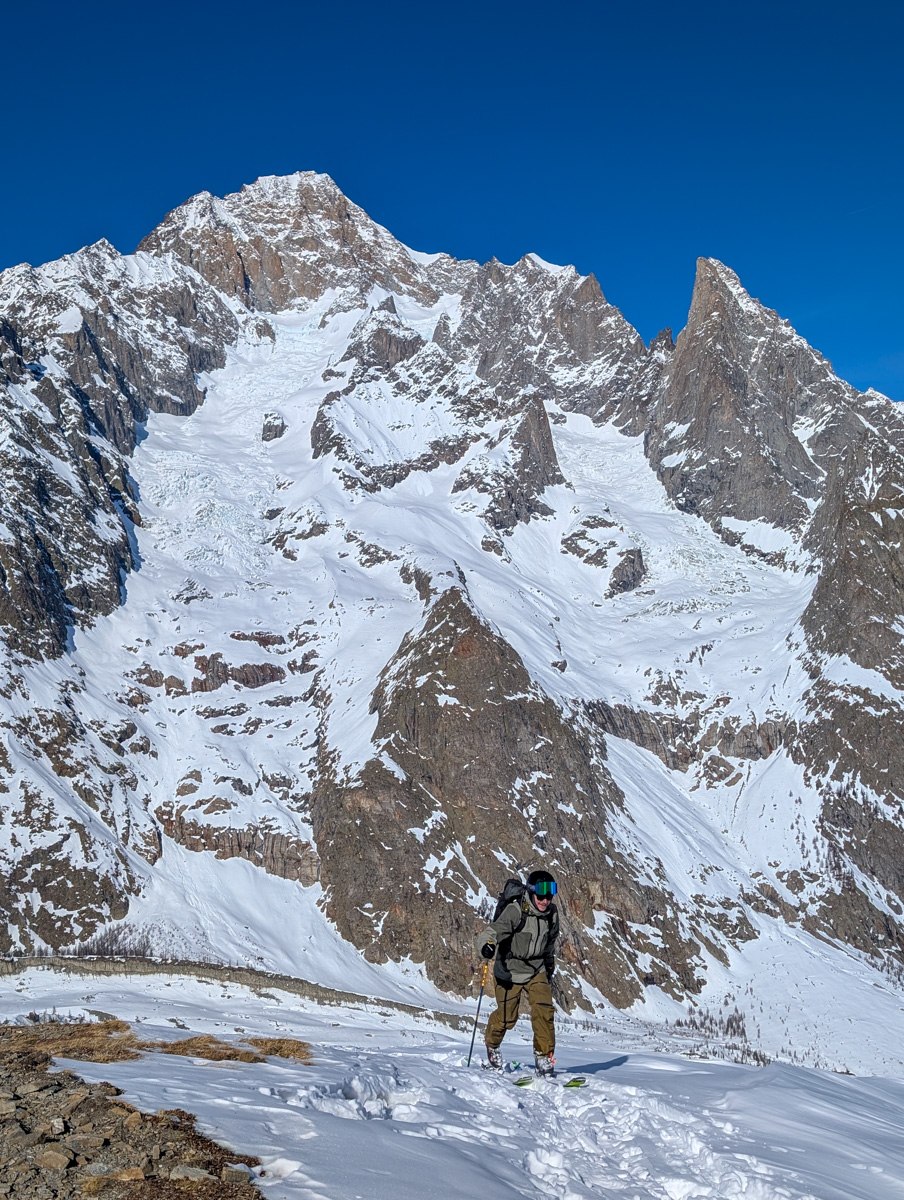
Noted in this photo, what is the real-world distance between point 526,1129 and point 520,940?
3650 mm

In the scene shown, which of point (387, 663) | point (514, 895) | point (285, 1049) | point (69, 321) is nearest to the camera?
point (514, 895)

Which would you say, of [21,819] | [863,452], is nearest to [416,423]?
[863,452]

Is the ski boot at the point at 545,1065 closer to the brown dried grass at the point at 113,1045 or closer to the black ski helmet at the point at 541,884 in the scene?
the black ski helmet at the point at 541,884

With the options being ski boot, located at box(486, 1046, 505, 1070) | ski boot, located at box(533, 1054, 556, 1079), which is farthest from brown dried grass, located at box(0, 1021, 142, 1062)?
ski boot, located at box(533, 1054, 556, 1079)

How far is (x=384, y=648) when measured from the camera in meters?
127

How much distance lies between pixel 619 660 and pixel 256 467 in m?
78.1

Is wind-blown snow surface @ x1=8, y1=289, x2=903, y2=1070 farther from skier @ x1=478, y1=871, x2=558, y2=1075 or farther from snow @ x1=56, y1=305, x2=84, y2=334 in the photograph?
skier @ x1=478, y1=871, x2=558, y2=1075

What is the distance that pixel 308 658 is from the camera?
428 ft

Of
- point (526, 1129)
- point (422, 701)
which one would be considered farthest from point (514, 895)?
point (422, 701)

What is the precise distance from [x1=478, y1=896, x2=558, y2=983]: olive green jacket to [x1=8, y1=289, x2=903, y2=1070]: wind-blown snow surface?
74.8 metres

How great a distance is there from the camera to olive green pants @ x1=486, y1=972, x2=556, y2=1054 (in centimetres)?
1393

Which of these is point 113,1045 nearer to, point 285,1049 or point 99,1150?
point 285,1049

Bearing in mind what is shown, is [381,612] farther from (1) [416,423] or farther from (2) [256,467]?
(1) [416,423]

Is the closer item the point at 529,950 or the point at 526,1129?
the point at 526,1129
